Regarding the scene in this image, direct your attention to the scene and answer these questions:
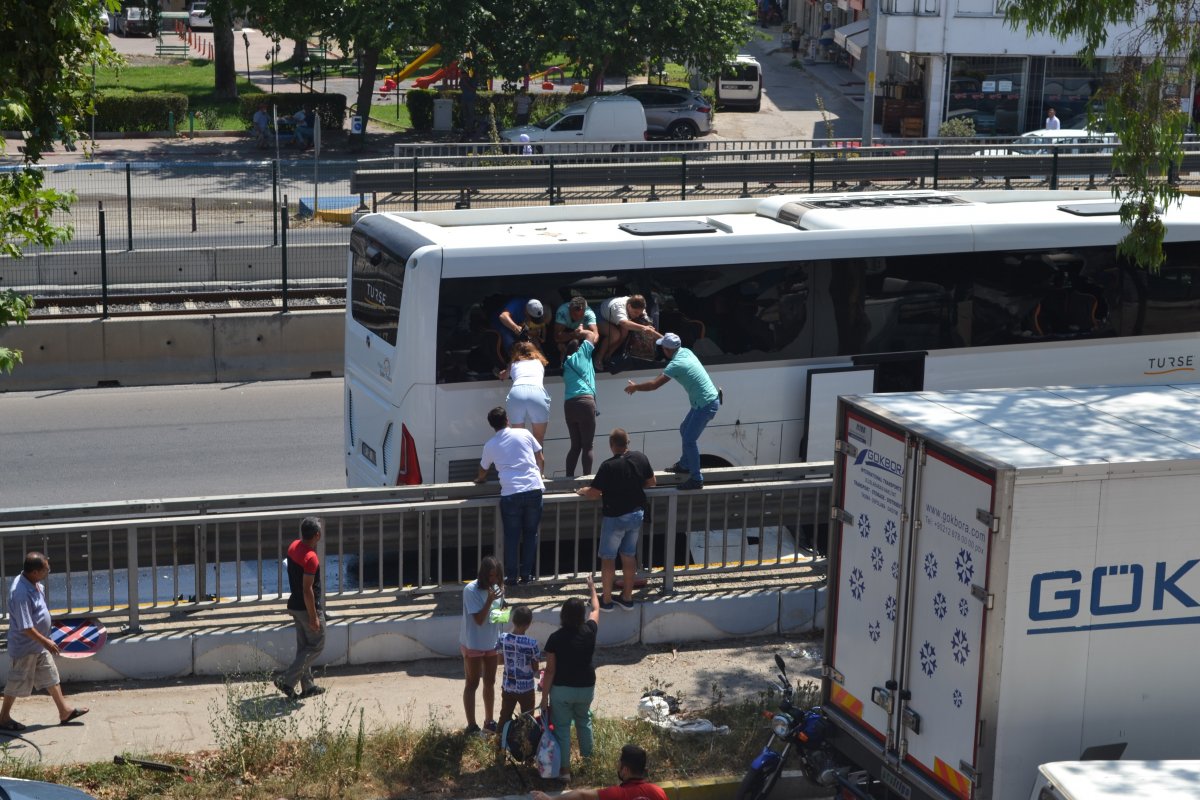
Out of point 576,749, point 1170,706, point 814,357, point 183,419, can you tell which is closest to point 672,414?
point 814,357

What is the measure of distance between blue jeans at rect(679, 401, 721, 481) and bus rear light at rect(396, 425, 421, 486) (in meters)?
2.29

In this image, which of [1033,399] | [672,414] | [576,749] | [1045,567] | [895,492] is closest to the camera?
[1045,567]

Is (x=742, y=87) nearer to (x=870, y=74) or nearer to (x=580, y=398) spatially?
(x=870, y=74)

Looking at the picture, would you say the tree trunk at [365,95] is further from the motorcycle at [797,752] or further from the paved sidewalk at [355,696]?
the motorcycle at [797,752]

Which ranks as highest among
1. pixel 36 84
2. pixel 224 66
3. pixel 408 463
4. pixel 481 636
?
pixel 224 66

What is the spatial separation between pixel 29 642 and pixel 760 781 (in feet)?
15.7

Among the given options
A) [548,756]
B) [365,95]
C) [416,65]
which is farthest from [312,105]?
[548,756]

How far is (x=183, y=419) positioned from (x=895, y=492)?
12397mm

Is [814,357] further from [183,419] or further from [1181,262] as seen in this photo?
[183,419]

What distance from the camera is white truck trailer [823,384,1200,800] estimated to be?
7.21 metres

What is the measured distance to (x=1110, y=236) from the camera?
572 inches

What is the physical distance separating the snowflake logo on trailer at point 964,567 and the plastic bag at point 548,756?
284 centimetres

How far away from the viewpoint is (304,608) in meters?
9.91

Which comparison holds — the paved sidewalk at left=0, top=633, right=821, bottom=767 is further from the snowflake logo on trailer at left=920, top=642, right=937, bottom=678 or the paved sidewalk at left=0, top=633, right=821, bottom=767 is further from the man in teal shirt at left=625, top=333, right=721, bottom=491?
the snowflake logo on trailer at left=920, top=642, right=937, bottom=678
